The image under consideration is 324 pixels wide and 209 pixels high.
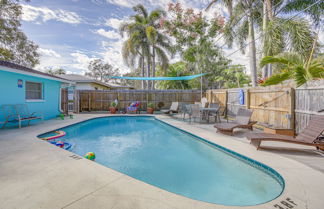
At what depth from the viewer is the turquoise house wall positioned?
6597 mm

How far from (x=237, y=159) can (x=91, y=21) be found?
13622mm

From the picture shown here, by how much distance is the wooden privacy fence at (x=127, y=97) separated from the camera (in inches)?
522

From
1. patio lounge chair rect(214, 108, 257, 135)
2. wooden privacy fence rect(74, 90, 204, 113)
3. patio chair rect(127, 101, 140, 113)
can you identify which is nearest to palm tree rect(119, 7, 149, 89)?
wooden privacy fence rect(74, 90, 204, 113)

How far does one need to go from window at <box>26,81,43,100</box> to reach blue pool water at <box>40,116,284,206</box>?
3.63 meters

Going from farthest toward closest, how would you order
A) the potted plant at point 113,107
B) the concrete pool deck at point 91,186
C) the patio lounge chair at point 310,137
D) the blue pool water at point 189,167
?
1. the potted plant at point 113,107
2. the patio lounge chair at point 310,137
3. the blue pool water at point 189,167
4. the concrete pool deck at point 91,186

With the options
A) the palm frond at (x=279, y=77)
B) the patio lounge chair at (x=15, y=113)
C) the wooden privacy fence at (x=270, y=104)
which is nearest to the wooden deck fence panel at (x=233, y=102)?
the wooden privacy fence at (x=270, y=104)

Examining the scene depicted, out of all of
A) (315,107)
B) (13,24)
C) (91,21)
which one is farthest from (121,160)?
(13,24)

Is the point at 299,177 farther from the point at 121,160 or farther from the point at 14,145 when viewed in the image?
the point at 14,145

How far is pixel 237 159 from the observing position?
3.98 meters

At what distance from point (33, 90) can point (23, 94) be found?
835mm

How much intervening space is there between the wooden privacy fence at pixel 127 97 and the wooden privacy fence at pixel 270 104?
497 centimetres

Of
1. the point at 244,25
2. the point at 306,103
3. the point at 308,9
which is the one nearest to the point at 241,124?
the point at 306,103

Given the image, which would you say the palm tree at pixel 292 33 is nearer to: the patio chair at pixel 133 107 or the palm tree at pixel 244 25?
the palm tree at pixel 244 25

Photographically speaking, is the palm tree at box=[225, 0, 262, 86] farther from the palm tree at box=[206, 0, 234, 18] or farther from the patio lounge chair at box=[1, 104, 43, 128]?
the patio lounge chair at box=[1, 104, 43, 128]
